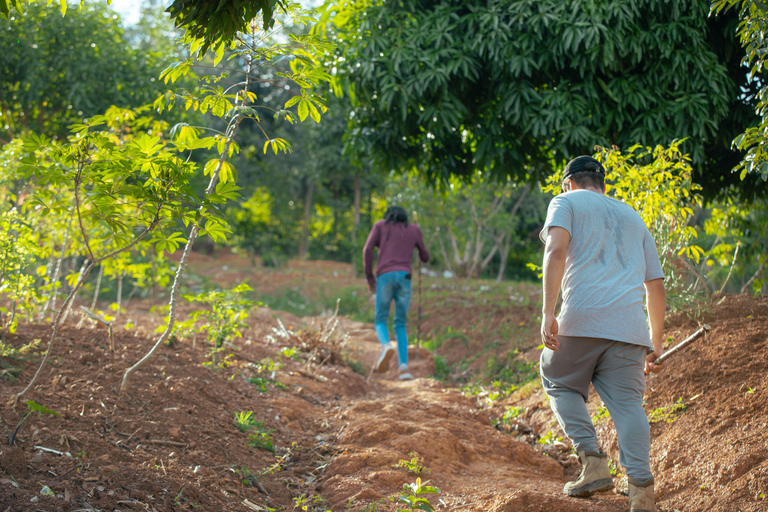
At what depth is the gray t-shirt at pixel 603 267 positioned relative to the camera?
258cm

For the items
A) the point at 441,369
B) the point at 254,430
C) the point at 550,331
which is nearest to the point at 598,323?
the point at 550,331

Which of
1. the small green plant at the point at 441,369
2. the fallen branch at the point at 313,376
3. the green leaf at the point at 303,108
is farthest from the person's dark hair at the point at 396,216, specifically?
the green leaf at the point at 303,108

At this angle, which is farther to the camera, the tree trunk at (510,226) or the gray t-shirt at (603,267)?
the tree trunk at (510,226)

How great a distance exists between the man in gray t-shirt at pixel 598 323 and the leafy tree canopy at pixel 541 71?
2.59 meters

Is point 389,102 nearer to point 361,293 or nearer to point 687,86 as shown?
point 687,86

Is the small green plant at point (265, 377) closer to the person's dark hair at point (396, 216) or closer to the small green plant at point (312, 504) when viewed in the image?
the small green plant at point (312, 504)

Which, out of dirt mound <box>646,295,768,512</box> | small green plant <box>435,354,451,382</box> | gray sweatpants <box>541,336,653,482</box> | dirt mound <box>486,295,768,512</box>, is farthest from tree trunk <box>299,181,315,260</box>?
gray sweatpants <box>541,336,653,482</box>

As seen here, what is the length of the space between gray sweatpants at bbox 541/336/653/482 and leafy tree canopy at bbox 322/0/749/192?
9.66ft

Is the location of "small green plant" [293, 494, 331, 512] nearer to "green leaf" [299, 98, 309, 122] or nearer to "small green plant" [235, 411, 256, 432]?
"small green plant" [235, 411, 256, 432]

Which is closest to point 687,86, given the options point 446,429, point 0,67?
point 446,429

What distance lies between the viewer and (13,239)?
11.1 ft

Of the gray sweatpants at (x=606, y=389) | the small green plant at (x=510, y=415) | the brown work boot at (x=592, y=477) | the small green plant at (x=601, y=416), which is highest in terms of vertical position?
the gray sweatpants at (x=606, y=389)

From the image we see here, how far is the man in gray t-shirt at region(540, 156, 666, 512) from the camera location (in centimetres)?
256

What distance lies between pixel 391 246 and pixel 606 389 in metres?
3.58
